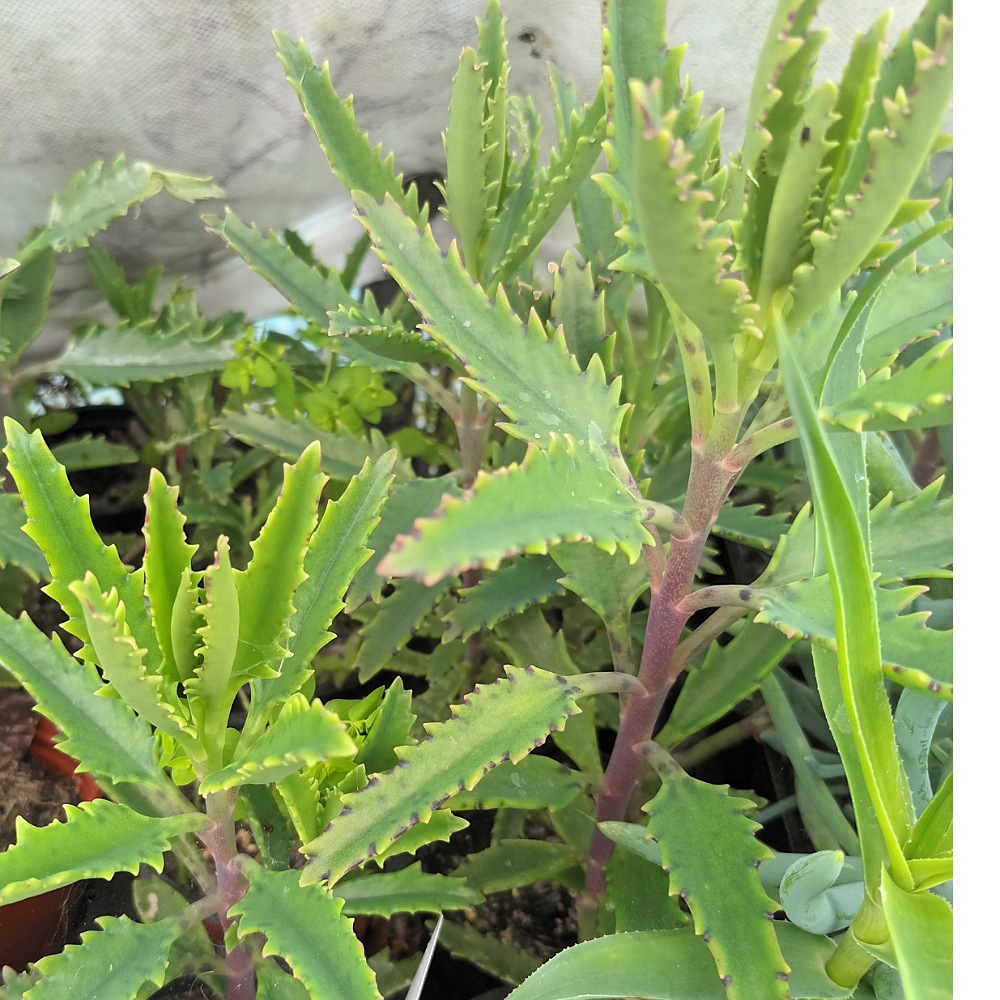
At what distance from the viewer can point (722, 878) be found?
18.1 inches

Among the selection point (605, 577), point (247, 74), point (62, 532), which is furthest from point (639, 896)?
point (247, 74)

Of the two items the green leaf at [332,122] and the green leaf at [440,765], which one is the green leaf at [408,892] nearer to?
the green leaf at [440,765]

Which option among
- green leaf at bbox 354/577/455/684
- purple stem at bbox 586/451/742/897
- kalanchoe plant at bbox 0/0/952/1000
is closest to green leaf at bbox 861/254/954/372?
kalanchoe plant at bbox 0/0/952/1000

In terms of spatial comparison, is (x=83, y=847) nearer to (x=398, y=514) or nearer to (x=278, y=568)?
(x=278, y=568)

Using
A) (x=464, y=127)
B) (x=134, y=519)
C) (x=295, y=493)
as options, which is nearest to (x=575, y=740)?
(x=295, y=493)

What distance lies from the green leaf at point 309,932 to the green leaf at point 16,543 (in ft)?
1.09

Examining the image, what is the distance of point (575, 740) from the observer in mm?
663

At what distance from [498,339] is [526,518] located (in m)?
0.16

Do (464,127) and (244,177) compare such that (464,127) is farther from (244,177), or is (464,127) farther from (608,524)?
(244,177)

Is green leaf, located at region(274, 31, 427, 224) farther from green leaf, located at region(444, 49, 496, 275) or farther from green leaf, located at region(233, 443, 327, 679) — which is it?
green leaf, located at region(233, 443, 327, 679)

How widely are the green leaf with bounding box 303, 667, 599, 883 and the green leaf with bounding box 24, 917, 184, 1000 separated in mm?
106

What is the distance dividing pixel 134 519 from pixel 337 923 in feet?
2.43

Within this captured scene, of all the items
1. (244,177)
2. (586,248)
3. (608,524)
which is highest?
(244,177)

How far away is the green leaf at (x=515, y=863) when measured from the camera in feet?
2.09
